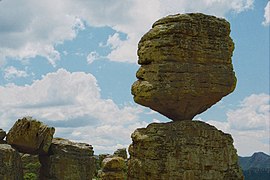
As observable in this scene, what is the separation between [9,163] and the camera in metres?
33.3

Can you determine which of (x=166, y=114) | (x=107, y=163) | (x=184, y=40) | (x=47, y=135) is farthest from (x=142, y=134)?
(x=107, y=163)

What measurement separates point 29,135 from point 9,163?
3.51 m

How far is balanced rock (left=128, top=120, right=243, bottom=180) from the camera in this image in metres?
24.2

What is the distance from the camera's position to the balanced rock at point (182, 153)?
2423 centimetres

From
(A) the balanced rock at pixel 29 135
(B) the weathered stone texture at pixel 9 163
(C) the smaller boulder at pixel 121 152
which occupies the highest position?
(C) the smaller boulder at pixel 121 152

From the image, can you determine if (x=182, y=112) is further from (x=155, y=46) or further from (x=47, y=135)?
(x=47, y=135)

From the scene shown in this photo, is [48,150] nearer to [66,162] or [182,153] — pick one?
[66,162]

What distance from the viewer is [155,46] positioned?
25.5 m

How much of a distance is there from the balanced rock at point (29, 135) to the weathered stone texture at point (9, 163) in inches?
59.5

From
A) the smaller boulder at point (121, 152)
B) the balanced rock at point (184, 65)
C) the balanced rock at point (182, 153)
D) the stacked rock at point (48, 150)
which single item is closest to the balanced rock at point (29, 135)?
the stacked rock at point (48, 150)

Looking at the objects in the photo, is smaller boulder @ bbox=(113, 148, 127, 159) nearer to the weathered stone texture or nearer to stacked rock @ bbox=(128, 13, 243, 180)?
the weathered stone texture

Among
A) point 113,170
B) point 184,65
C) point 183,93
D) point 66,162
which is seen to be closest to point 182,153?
point 183,93

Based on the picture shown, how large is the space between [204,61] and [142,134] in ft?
19.0

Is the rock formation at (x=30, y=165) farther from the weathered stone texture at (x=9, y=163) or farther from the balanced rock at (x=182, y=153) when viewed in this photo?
the balanced rock at (x=182, y=153)
